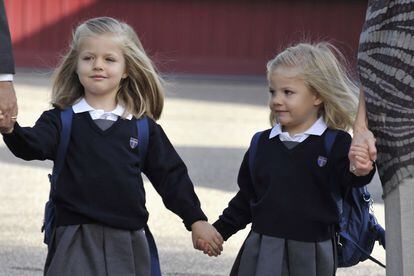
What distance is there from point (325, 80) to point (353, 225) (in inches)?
23.9

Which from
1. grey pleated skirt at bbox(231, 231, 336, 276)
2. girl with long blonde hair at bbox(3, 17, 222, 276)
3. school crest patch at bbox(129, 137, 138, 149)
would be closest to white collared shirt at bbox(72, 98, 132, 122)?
girl with long blonde hair at bbox(3, 17, 222, 276)

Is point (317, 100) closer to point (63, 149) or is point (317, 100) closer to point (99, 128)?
point (99, 128)

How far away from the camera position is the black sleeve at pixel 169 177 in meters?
4.48

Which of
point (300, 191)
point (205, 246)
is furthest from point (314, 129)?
point (205, 246)

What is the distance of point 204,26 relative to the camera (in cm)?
2167

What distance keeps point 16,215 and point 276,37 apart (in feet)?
48.8

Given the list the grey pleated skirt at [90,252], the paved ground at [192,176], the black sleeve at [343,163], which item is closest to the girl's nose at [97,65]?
the grey pleated skirt at [90,252]

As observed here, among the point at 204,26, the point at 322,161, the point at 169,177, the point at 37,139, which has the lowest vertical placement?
the point at 204,26

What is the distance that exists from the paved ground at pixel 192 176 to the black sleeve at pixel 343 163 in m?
1.81

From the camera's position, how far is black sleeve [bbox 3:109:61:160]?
4.16 meters

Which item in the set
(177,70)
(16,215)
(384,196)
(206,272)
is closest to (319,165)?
(384,196)

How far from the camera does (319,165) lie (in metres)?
4.39

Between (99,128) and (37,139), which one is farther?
(99,128)

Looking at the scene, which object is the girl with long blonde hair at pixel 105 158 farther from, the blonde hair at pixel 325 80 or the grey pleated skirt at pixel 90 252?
the blonde hair at pixel 325 80
